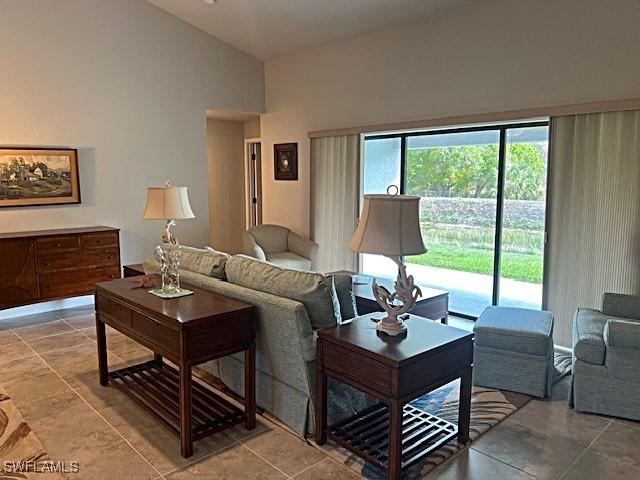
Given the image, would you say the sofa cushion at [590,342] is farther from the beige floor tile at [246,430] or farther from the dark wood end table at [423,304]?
the beige floor tile at [246,430]

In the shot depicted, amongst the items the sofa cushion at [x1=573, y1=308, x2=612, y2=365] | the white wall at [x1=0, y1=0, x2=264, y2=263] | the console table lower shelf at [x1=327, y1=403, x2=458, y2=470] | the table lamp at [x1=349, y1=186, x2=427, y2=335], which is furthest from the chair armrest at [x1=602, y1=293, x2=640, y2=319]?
the white wall at [x1=0, y1=0, x2=264, y2=263]

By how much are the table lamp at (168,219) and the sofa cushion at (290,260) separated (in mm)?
2154

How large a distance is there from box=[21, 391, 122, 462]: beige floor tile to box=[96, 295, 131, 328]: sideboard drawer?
1.89 ft

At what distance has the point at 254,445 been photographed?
2830 mm

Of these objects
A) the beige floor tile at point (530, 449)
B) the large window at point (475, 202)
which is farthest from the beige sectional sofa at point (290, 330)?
the large window at point (475, 202)

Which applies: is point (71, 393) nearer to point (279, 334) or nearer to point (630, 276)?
point (279, 334)

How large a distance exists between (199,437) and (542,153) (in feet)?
12.0

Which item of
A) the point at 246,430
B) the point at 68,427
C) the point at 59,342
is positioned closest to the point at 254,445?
the point at 246,430

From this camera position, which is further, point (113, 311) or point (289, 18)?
point (289, 18)

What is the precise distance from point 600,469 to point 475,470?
65 cm

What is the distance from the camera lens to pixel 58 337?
4.66 m

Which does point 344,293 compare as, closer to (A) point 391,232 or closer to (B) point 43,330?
(A) point 391,232

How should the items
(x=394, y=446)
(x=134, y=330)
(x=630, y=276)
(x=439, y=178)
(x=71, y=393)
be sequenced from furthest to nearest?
(x=439, y=178) < (x=630, y=276) < (x=71, y=393) < (x=134, y=330) < (x=394, y=446)

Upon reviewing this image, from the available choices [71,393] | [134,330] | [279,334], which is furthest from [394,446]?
[71,393]
